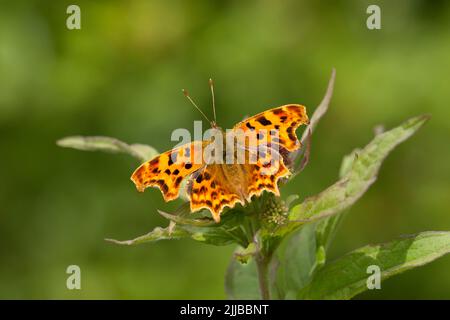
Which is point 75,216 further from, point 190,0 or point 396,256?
point 396,256

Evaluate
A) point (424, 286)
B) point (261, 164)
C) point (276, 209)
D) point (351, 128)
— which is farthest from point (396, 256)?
point (351, 128)

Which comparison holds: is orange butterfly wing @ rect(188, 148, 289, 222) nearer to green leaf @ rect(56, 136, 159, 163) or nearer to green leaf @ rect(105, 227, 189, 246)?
green leaf @ rect(105, 227, 189, 246)

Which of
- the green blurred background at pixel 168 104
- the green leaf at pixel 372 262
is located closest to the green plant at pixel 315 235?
the green leaf at pixel 372 262

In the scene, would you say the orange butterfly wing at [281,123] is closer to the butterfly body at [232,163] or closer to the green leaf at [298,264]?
Result: the butterfly body at [232,163]

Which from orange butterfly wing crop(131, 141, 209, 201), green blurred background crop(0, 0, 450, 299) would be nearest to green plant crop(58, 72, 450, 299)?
orange butterfly wing crop(131, 141, 209, 201)

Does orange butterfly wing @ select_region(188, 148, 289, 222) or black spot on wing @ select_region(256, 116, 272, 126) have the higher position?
black spot on wing @ select_region(256, 116, 272, 126)
